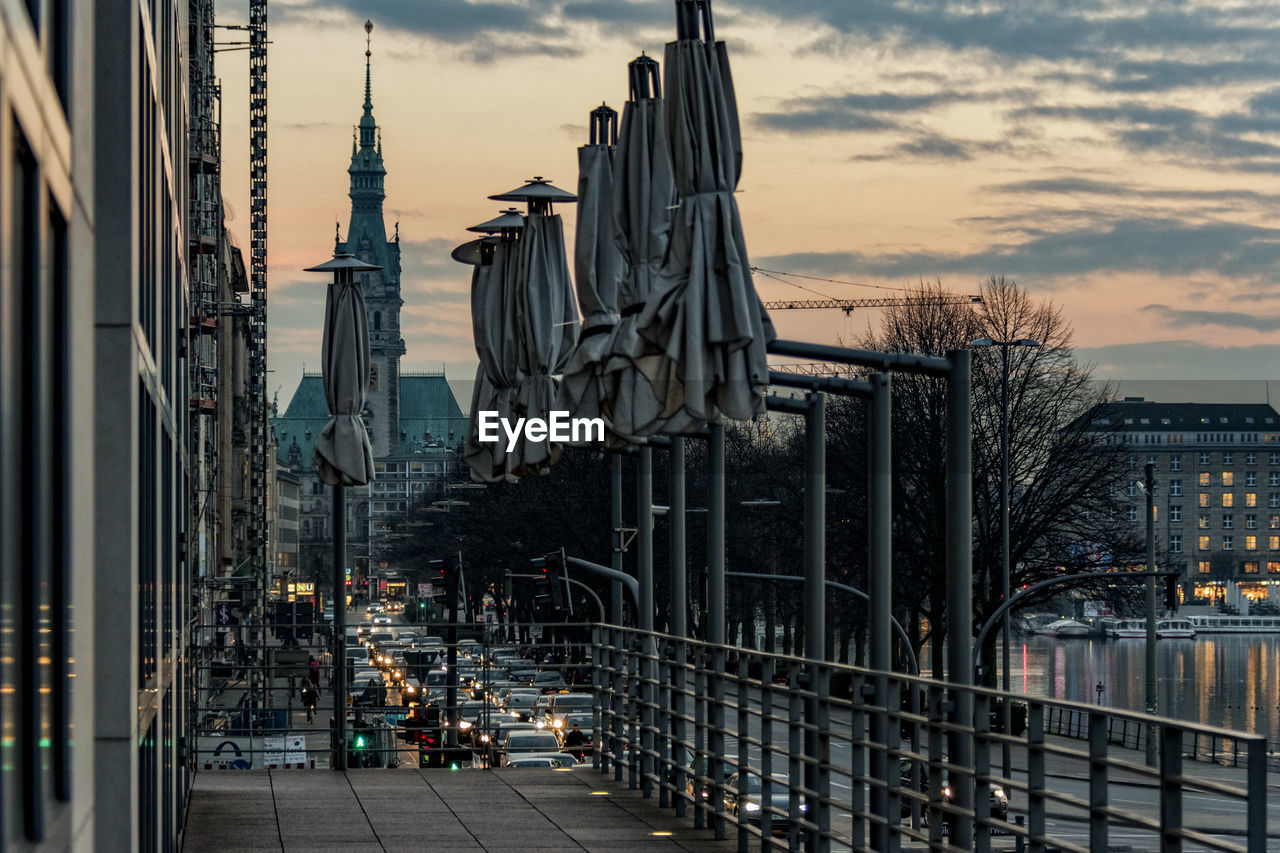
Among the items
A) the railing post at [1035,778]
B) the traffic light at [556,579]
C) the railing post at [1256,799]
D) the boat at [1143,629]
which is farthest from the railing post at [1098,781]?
the boat at [1143,629]

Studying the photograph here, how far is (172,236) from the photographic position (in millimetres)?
12094

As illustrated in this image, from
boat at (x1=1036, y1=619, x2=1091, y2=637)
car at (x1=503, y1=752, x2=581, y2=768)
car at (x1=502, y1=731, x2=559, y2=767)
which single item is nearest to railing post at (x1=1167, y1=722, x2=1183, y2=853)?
car at (x1=503, y1=752, x2=581, y2=768)

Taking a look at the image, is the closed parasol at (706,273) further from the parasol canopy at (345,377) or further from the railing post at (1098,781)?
the parasol canopy at (345,377)

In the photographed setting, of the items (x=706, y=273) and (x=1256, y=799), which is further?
(x=706, y=273)

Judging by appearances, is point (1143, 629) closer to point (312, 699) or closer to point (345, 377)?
point (312, 699)

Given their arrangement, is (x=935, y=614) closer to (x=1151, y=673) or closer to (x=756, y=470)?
(x=1151, y=673)

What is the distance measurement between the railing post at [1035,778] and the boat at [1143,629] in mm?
184004

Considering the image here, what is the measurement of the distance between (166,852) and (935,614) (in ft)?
146

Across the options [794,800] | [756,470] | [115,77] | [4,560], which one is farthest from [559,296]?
[756,470]

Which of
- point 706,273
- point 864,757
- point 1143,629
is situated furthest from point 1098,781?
A: point 1143,629

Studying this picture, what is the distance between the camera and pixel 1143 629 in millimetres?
193375

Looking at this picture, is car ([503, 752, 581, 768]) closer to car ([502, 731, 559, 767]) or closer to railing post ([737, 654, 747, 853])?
car ([502, 731, 559, 767])

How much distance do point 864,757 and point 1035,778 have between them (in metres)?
3.51

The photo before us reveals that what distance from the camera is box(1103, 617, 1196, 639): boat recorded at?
18912 cm
